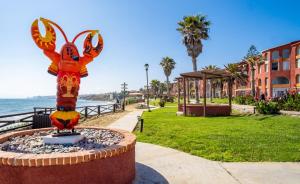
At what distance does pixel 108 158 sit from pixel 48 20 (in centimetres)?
301

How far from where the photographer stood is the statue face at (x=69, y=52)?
5.00 meters

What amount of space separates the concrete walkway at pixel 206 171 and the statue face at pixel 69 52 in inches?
112

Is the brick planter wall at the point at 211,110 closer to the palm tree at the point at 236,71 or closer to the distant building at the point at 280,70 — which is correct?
the distant building at the point at 280,70

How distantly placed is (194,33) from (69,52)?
26847mm

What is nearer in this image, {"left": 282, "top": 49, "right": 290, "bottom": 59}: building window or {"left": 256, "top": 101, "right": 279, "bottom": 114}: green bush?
{"left": 256, "top": 101, "right": 279, "bottom": 114}: green bush

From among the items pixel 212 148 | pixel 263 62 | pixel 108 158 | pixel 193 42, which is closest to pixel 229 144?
pixel 212 148

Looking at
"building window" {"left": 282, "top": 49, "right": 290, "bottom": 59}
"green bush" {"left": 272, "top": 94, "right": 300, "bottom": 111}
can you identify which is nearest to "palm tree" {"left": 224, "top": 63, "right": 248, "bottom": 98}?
"building window" {"left": 282, "top": 49, "right": 290, "bottom": 59}

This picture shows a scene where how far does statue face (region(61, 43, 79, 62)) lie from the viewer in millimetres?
4996

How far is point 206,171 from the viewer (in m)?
5.24

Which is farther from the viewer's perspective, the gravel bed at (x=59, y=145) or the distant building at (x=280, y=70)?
the distant building at (x=280, y=70)

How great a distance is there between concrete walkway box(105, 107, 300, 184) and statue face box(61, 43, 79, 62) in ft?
9.36

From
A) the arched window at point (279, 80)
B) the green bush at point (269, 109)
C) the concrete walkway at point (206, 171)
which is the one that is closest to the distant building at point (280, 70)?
the arched window at point (279, 80)

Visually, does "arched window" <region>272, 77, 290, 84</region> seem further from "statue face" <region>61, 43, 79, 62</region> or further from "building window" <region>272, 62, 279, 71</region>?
"statue face" <region>61, 43, 79, 62</region>

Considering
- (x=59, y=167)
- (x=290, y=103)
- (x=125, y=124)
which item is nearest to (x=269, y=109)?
(x=290, y=103)
